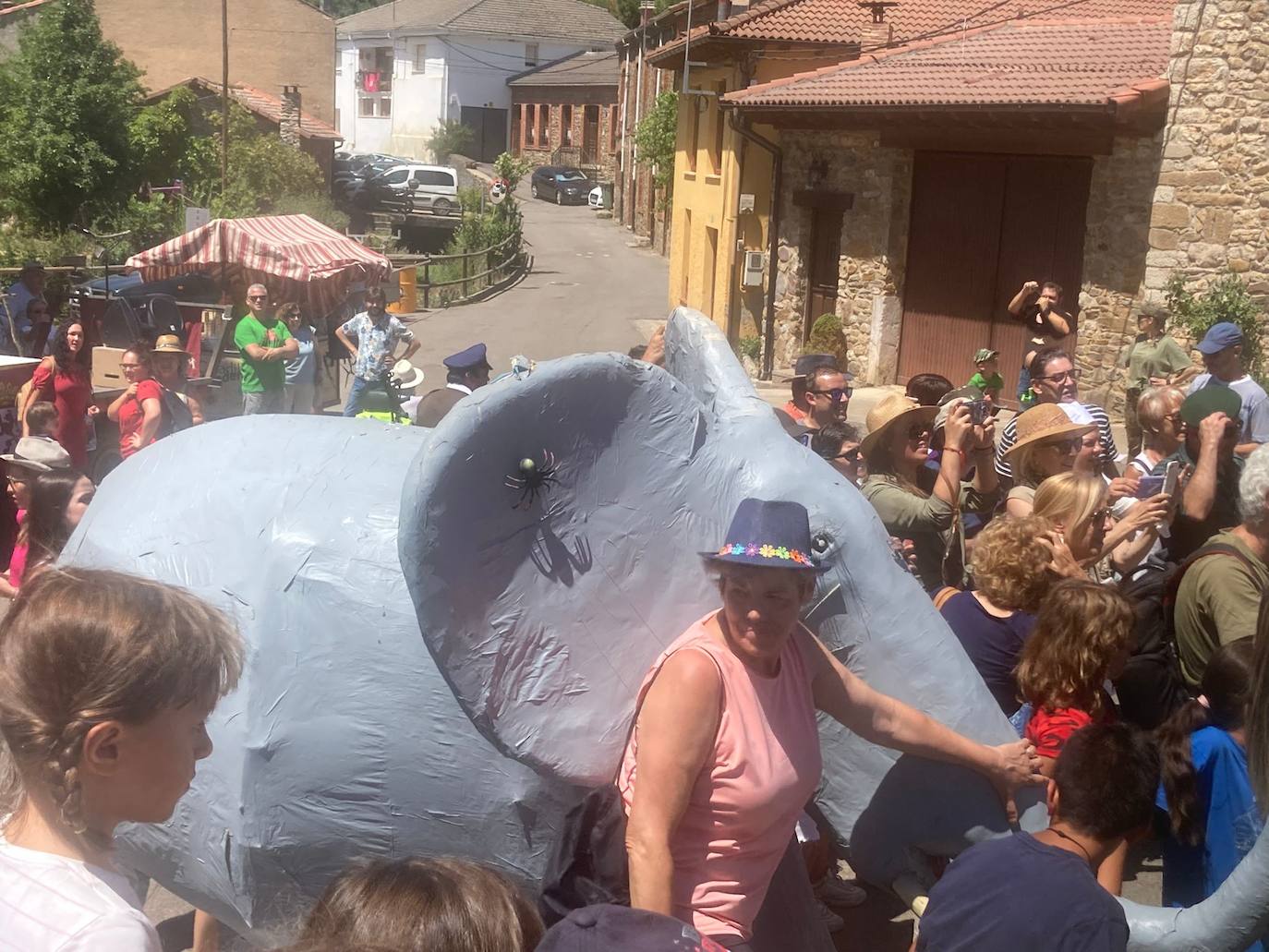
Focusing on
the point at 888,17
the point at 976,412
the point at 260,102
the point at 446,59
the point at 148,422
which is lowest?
the point at 148,422

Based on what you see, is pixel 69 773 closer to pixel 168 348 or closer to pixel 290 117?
pixel 168 348

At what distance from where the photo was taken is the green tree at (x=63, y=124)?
24.2 m

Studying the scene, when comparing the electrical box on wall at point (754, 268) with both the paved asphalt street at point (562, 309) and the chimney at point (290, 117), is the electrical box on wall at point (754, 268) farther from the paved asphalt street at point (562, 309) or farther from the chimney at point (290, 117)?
the chimney at point (290, 117)

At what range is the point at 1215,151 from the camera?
12383 millimetres

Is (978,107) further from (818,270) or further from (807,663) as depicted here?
(807,663)

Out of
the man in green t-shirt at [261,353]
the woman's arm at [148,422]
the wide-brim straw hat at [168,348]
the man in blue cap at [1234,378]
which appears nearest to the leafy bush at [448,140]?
the man in green t-shirt at [261,353]

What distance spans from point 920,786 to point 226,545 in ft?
5.61

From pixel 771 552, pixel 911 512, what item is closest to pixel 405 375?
pixel 911 512

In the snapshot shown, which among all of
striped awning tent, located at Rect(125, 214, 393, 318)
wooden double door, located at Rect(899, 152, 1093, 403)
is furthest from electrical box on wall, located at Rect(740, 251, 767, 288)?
striped awning tent, located at Rect(125, 214, 393, 318)

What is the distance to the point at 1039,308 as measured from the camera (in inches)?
384

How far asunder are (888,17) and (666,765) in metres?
20.1

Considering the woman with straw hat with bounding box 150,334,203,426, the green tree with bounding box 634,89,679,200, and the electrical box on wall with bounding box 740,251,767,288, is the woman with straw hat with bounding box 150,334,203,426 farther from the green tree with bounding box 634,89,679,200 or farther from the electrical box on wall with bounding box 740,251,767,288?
the green tree with bounding box 634,89,679,200

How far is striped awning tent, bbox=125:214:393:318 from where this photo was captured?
13.9 meters

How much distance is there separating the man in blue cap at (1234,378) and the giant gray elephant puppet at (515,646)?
14.3 feet
